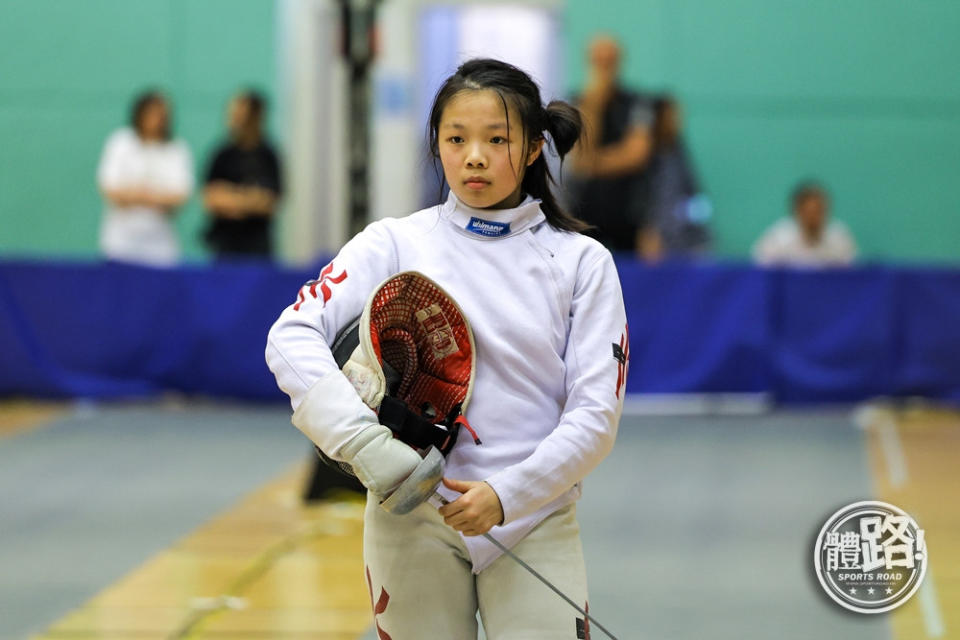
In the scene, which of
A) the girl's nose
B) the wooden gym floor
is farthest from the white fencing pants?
the wooden gym floor

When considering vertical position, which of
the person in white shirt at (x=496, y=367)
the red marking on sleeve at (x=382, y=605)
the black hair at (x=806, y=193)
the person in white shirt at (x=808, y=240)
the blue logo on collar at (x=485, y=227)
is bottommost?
the person in white shirt at (x=808, y=240)

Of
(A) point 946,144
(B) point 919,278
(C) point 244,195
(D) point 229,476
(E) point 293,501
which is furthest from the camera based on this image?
(A) point 946,144

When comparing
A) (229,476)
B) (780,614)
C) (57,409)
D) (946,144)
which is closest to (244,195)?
(57,409)

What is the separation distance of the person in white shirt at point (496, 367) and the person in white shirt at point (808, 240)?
7481 mm

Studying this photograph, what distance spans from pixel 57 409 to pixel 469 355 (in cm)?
694

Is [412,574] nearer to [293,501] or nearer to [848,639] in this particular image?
[848,639]

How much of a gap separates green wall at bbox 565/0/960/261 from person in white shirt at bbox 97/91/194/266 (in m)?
3.49

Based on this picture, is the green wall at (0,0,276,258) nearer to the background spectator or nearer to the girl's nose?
the background spectator

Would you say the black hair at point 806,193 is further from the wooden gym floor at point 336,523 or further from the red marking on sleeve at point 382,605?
the red marking on sleeve at point 382,605

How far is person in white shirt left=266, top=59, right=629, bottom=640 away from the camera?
2.49 m

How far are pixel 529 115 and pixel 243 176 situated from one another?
7761mm

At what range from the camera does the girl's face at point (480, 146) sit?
254 cm

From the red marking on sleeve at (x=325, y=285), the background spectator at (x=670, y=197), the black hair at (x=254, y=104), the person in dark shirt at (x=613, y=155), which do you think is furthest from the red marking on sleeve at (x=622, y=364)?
the black hair at (x=254, y=104)

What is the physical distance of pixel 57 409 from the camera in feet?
29.4
